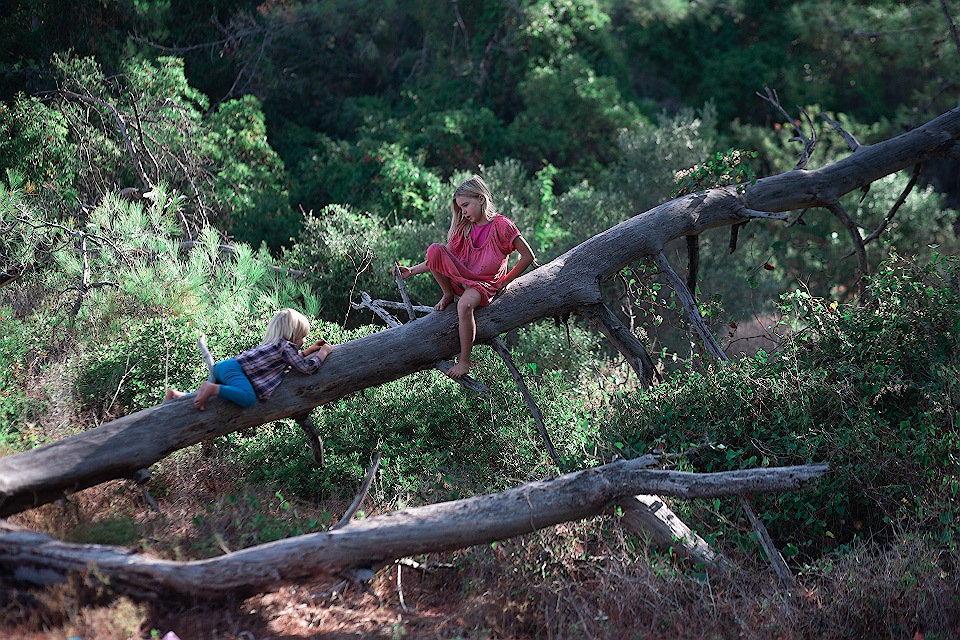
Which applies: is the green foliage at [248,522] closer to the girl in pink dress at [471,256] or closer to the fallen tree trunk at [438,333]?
the fallen tree trunk at [438,333]

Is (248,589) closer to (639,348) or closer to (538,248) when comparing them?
(639,348)

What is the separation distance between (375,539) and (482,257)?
202 cm

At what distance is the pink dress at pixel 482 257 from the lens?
Result: 16.7 ft

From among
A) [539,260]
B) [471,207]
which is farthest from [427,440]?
[539,260]

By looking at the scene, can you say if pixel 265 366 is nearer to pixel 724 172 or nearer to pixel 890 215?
pixel 724 172

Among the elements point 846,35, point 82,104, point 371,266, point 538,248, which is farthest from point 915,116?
point 82,104

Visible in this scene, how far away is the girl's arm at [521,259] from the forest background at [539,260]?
1.00 meters

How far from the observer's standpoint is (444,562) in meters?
4.86

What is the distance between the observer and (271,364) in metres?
4.84

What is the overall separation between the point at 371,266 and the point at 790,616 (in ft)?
24.6

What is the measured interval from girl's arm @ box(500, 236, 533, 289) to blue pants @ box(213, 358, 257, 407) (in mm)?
1834

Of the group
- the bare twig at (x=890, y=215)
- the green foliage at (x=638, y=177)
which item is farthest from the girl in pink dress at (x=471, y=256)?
the green foliage at (x=638, y=177)

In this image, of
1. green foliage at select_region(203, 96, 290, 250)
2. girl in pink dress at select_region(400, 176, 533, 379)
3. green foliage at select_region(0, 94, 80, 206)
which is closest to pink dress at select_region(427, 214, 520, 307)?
girl in pink dress at select_region(400, 176, 533, 379)

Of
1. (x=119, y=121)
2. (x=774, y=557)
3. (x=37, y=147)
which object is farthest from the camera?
(x=37, y=147)
